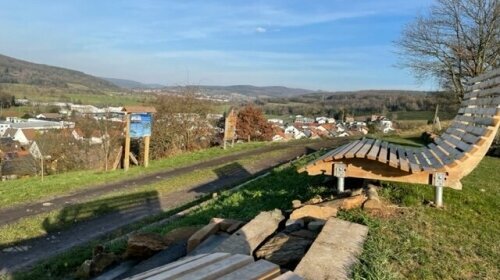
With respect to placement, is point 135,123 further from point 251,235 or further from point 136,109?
point 251,235

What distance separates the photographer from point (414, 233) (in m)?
4.50

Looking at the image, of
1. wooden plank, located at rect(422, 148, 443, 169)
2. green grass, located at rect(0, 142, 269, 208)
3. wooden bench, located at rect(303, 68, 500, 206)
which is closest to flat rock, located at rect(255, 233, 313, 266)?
wooden bench, located at rect(303, 68, 500, 206)

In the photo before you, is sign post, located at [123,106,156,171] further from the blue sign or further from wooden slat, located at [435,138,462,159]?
wooden slat, located at [435,138,462,159]

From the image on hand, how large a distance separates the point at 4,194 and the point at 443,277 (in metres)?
11.4

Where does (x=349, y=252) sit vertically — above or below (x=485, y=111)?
below

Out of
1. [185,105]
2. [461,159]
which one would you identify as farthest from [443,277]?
[185,105]

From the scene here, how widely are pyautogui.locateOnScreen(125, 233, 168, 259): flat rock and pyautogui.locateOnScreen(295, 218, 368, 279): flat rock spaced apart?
1.79 metres

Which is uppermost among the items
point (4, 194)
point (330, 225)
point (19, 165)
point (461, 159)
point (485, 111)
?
point (485, 111)

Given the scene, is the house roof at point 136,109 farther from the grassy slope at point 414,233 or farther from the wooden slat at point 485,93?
the wooden slat at point 485,93

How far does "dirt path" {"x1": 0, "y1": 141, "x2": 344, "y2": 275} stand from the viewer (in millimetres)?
7381

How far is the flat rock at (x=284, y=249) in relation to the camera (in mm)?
3572

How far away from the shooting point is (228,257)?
258cm

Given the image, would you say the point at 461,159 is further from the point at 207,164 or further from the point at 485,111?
the point at 207,164

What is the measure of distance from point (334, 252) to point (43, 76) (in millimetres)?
154060
